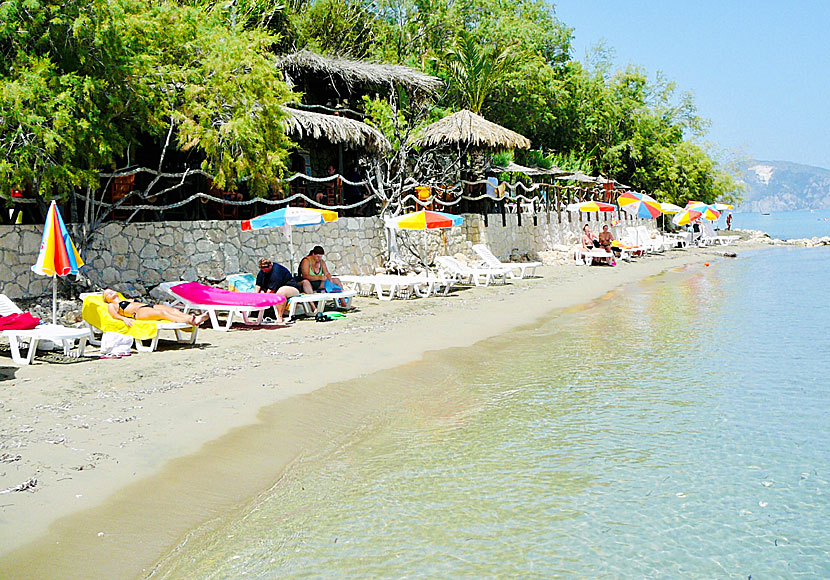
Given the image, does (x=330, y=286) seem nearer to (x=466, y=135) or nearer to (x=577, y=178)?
(x=466, y=135)

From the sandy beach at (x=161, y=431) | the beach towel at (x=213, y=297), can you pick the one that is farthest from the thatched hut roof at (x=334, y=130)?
the sandy beach at (x=161, y=431)

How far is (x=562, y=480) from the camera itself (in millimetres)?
5770

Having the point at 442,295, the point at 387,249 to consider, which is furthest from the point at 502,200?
the point at 442,295

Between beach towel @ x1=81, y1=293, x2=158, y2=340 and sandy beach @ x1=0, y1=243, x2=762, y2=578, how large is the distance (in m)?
0.29

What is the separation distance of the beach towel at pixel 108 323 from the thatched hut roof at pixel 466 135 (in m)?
11.7

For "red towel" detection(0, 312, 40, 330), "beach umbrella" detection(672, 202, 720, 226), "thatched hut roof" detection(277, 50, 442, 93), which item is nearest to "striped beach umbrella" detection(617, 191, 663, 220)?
"beach umbrella" detection(672, 202, 720, 226)

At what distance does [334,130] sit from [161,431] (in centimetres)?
1117

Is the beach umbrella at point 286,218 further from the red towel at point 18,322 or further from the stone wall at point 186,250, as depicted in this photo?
the red towel at point 18,322

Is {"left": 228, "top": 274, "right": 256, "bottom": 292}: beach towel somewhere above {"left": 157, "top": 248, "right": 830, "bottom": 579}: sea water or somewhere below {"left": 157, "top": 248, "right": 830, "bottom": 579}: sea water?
above

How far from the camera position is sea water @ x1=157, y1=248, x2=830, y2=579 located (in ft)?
14.9

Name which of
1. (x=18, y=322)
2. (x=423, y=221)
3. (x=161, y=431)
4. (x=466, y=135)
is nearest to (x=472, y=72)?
(x=466, y=135)

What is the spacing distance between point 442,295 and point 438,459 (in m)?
9.66

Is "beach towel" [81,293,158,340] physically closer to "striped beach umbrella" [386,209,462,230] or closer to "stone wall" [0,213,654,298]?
"stone wall" [0,213,654,298]

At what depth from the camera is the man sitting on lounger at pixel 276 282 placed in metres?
12.1
